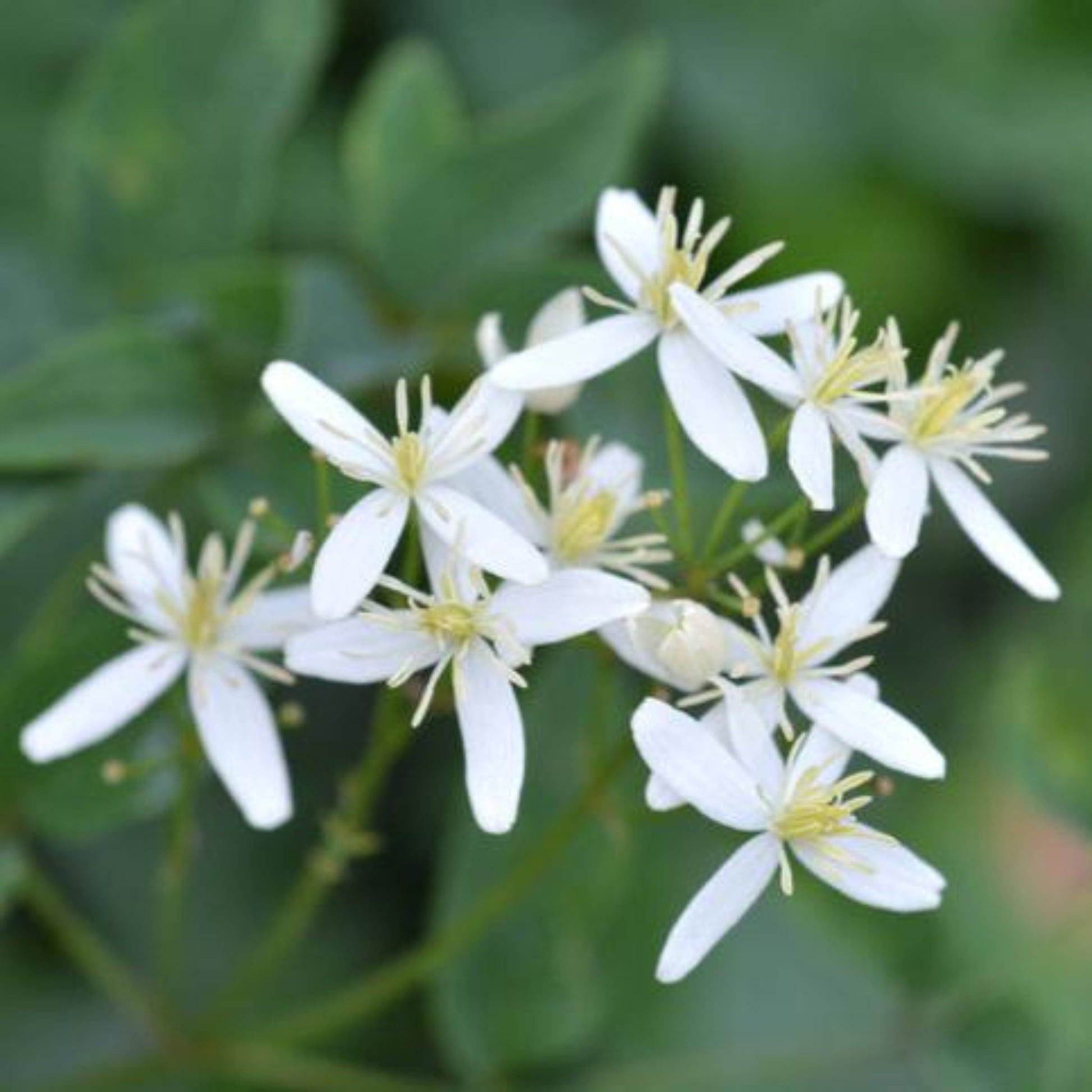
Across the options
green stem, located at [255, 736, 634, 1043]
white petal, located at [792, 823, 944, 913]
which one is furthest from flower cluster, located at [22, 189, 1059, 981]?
green stem, located at [255, 736, 634, 1043]

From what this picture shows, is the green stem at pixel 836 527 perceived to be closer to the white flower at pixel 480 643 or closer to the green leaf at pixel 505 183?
the white flower at pixel 480 643

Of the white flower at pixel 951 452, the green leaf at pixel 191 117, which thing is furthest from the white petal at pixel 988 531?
the green leaf at pixel 191 117

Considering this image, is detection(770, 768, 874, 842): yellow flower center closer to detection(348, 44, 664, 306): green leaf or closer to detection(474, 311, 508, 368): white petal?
detection(474, 311, 508, 368): white petal

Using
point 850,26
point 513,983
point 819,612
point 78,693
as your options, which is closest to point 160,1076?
point 513,983

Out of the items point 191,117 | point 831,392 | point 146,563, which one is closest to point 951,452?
point 831,392

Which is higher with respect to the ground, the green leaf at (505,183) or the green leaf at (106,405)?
the green leaf at (505,183)

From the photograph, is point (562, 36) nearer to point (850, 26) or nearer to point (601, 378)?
point (850, 26)

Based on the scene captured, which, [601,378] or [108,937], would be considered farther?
[108,937]
